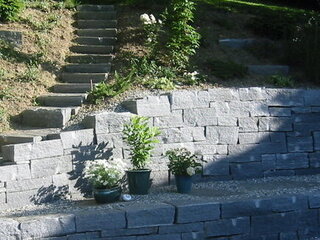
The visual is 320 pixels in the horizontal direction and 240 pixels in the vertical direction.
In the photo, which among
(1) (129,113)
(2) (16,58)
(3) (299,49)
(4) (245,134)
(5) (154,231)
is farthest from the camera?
(3) (299,49)

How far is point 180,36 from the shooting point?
891 centimetres

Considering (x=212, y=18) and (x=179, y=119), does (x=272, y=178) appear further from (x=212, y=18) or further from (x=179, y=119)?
(x=212, y=18)

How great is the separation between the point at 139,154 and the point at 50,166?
3.19 ft

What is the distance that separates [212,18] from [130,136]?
423 centimetres

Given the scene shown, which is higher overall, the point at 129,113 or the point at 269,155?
the point at 129,113

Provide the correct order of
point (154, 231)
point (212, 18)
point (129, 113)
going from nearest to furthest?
1. point (154, 231)
2. point (129, 113)
3. point (212, 18)

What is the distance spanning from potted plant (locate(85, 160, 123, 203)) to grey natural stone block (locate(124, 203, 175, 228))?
15.0 inches

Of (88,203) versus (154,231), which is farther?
(88,203)

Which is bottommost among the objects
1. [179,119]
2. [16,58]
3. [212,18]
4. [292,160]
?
[292,160]

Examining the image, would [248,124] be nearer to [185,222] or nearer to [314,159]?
[314,159]

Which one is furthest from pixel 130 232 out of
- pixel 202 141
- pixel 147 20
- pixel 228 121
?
pixel 147 20

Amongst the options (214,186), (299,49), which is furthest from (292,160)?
(299,49)

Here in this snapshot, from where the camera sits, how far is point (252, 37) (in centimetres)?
1012

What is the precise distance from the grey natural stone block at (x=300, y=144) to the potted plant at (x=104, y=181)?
2.94 m
